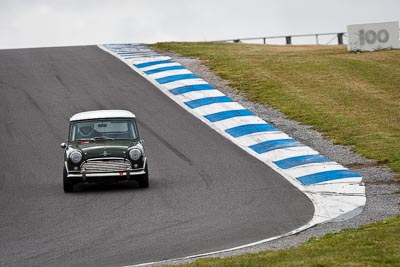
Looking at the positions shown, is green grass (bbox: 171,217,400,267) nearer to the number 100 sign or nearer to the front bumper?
the front bumper

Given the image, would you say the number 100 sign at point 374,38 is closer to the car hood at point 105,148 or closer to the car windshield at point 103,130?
the car windshield at point 103,130

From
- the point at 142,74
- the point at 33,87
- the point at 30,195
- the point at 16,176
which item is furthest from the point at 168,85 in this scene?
the point at 30,195

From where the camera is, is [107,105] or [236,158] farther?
[107,105]

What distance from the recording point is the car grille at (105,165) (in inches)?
781

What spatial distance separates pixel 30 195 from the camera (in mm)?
19688

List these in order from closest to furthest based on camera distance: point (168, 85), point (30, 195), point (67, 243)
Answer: point (67, 243) → point (30, 195) → point (168, 85)

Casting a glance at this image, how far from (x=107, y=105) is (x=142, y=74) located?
4781 millimetres

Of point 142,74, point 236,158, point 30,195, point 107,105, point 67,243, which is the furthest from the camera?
point 142,74

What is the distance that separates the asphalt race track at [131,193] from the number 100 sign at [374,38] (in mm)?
11612

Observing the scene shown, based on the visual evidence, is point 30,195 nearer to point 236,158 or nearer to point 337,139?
point 236,158

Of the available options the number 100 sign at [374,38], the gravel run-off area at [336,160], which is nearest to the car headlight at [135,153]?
the gravel run-off area at [336,160]

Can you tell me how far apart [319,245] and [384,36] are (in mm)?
29961

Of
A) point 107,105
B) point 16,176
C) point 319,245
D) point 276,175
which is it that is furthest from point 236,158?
point 319,245

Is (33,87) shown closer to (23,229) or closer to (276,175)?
(276,175)
